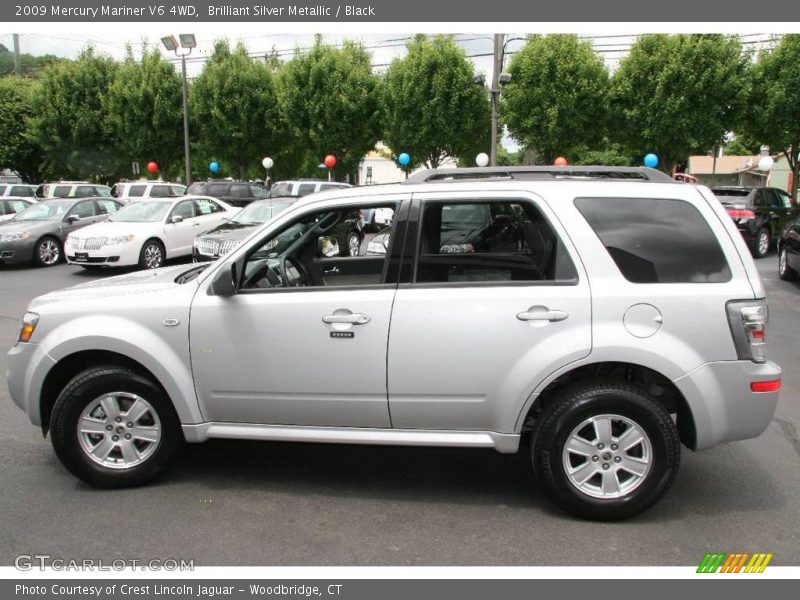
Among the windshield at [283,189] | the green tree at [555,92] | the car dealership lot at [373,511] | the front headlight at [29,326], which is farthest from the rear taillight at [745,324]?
the green tree at [555,92]

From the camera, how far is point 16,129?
37.8m

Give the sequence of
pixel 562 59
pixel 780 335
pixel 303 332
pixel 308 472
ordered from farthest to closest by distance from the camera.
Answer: pixel 562 59
pixel 780 335
pixel 308 472
pixel 303 332

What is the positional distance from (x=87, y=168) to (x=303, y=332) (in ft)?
117

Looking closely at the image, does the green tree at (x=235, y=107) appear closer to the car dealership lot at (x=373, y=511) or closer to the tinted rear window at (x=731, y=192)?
the tinted rear window at (x=731, y=192)

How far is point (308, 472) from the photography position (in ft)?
14.3

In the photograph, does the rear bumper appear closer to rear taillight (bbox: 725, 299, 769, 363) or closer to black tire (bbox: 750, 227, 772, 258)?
rear taillight (bbox: 725, 299, 769, 363)

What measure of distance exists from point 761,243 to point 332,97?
61.9 ft

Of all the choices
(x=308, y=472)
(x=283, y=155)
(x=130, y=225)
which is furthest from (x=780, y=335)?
(x=283, y=155)

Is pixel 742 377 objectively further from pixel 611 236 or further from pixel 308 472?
pixel 308 472

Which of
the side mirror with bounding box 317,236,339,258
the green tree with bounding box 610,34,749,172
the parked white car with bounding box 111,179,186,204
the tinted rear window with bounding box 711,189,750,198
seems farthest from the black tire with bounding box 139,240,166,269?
the green tree with bounding box 610,34,749,172

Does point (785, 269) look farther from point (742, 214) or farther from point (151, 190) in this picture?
point (151, 190)

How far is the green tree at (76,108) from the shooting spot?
33.2m

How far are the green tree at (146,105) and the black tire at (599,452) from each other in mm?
31953

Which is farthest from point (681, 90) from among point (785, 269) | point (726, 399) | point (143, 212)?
point (726, 399)
